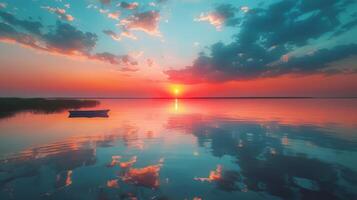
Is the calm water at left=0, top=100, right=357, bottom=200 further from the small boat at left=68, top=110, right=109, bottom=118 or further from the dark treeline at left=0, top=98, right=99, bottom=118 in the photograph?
the dark treeline at left=0, top=98, right=99, bottom=118

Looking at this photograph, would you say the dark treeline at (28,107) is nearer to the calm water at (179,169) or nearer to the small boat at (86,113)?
the small boat at (86,113)

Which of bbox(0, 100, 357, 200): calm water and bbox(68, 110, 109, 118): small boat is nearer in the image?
bbox(0, 100, 357, 200): calm water

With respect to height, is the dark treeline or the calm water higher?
the dark treeline

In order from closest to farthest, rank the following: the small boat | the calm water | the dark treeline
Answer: the calm water, the small boat, the dark treeline

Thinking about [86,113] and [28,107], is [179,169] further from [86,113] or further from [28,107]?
[28,107]

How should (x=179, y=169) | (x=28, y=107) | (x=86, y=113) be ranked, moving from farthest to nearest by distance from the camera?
(x=28, y=107)
(x=86, y=113)
(x=179, y=169)

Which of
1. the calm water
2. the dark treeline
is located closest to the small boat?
the dark treeline

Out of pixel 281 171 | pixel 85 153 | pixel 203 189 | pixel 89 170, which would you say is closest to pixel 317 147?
pixel 281 171

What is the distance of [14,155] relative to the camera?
60.0ft

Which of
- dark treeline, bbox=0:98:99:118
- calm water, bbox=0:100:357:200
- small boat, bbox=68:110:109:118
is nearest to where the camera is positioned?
calm water, bbox=0:100:357:200

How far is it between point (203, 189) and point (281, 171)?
22.4ft

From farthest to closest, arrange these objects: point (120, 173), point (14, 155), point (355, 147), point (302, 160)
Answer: point (355, 147) → point (14, 155) → point (302, 160) → point (120, 173)

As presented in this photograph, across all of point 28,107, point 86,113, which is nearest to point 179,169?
point 86,113

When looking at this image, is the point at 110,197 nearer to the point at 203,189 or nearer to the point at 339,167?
the point at 203,189
